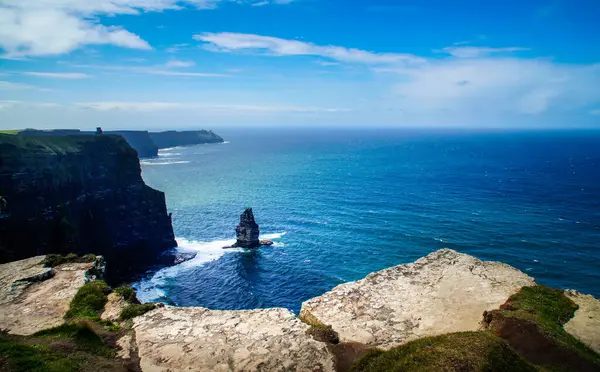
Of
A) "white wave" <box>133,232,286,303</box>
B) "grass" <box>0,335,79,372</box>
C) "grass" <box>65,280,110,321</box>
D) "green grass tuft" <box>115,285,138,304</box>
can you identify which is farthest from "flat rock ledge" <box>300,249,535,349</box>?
"white wave" <box>133,232,286,303</box>

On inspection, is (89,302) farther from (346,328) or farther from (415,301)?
(415,301)

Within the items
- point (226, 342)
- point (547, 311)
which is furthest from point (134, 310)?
point (547, 311)

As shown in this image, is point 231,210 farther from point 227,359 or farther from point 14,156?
point 227,359

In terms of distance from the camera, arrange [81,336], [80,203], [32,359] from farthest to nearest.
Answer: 1. [80,203]
2. [81,336]
3. [32,359]

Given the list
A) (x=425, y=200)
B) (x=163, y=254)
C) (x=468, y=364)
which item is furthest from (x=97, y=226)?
(x=425, y=200)

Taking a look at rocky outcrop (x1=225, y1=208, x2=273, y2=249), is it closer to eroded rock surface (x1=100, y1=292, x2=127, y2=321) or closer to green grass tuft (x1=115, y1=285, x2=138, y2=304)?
green grass tuft (x1=115, y1=285, x2=138, y2=304)

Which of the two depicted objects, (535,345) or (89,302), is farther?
(89,302)
